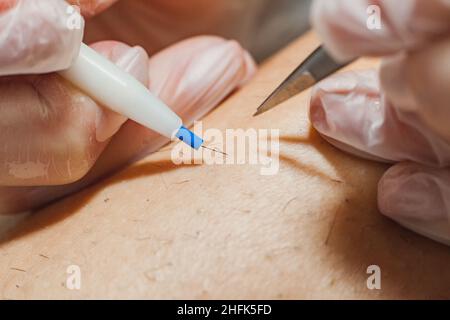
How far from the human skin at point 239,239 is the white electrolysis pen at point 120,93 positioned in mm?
67

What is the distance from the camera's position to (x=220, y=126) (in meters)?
0.94

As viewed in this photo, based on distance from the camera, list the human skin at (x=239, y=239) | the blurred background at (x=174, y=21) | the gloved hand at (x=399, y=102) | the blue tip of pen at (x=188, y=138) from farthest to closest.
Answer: the blurred background at (x=174, y=21) < the blue tip of pen at (x=188, y=138) < the human skin at (x=239, y=239) < the gloved hand at (x=399, y=102)

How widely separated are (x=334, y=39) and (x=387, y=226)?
0.29 meters

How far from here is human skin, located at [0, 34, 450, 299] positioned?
71cm

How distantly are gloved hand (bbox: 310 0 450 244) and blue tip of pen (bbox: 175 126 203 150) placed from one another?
18cm

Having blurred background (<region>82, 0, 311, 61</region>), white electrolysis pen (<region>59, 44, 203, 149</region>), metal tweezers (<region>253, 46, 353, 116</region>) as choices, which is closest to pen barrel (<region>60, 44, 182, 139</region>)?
white electrolysis pen (<region>59, 44, 203, 149</region>)

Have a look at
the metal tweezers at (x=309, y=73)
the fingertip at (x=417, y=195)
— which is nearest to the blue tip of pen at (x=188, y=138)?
the metal tweezers at (x=309, y=73)

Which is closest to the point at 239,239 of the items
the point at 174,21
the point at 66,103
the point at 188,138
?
the point at 188,138

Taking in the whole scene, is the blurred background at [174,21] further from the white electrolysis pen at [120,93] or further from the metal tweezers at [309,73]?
the metal tweezers at [309,73]

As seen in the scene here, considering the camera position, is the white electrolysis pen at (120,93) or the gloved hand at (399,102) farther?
the white electrolysis pen at (120,93)

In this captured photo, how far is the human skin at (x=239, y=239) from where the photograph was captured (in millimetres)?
711

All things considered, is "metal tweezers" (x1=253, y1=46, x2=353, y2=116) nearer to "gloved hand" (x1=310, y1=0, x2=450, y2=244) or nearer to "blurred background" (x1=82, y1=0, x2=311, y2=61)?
"gloved hand" (x1=310, y1=0, x2=450, y2=244)
